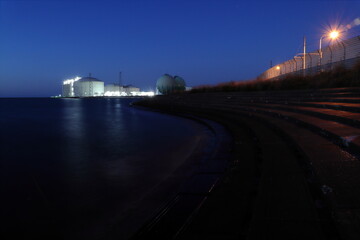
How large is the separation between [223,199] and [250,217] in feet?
1.95

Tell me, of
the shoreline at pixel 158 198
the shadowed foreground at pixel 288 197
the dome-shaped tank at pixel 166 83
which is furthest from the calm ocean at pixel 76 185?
the dome-shaped tank at pixel 166 83

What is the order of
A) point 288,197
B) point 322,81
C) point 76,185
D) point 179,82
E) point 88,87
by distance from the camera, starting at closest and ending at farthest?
point 288,197 → point 76,185 → point 322,81 → point 179,82 → point 88,87

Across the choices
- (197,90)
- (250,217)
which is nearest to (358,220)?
(250,217)

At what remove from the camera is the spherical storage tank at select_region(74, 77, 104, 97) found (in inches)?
7411

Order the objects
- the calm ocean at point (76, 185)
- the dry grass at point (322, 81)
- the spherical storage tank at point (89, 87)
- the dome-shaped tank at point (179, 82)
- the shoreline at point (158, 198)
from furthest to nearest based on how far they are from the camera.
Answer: the spherical storage tank at point (89, 87) → the dome-shaped tank at point (179, 82) → the dry grass at point (322, 81) → the calm ocean at point (76, 185) → the shoreline at point (158, 198)

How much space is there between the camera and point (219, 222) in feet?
9.14

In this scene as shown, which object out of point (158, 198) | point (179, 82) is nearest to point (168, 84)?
point (179, 82)

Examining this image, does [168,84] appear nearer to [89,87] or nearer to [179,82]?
[179,82]

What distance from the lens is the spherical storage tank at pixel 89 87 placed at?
188 m

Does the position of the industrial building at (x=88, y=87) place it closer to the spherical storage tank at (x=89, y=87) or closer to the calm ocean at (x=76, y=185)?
the spherical storage tank at (x=89, y=87)

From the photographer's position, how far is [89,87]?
620ft

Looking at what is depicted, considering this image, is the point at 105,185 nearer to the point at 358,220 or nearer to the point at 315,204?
the point at 315,204

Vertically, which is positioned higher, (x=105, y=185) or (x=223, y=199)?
(x=223, y=199)

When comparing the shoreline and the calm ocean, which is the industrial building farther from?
the shoreline
